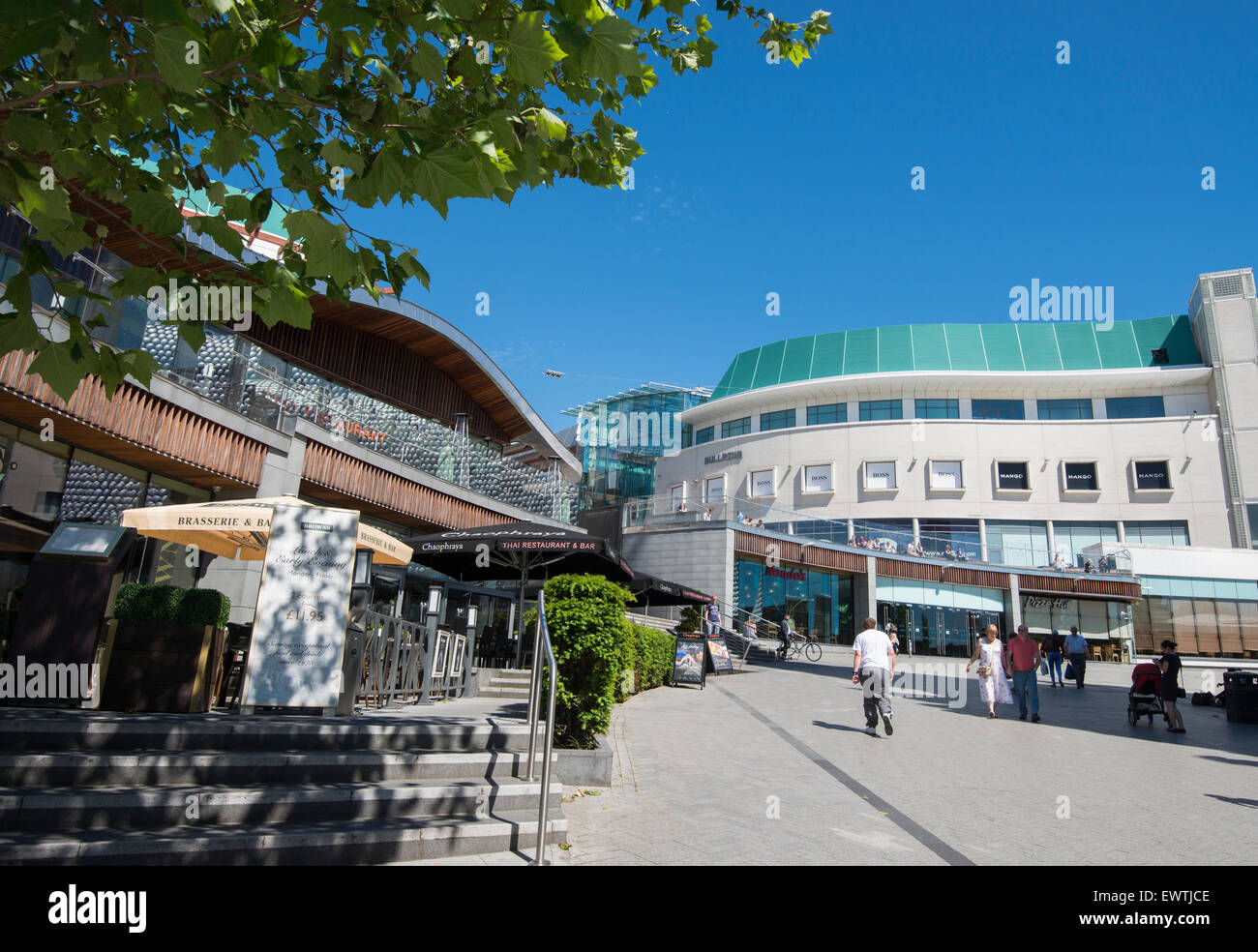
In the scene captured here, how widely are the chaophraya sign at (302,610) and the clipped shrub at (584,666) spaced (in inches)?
80.4

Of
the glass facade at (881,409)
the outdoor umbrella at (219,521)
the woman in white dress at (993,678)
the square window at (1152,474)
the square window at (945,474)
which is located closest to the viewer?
the outdoor umbrella at (219,521)

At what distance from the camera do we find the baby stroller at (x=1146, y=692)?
12703 mm

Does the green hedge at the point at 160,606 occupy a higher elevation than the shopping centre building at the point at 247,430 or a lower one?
lower

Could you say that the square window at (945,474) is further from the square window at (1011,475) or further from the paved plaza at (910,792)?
the paved plaza at (910,792)

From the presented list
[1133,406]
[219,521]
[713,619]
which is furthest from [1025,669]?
[1133,406]

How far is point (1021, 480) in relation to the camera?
138 feet

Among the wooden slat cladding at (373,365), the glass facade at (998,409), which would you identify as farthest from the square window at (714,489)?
the wooden slat cladding at (373,365)

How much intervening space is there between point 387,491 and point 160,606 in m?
9.87

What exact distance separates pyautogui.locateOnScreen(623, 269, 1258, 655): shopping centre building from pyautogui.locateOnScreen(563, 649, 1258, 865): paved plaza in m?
19.7

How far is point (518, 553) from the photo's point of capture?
1217cm

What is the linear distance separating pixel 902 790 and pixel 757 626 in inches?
966

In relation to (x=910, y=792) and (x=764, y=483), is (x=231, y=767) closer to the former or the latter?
(x=910, y=792)
